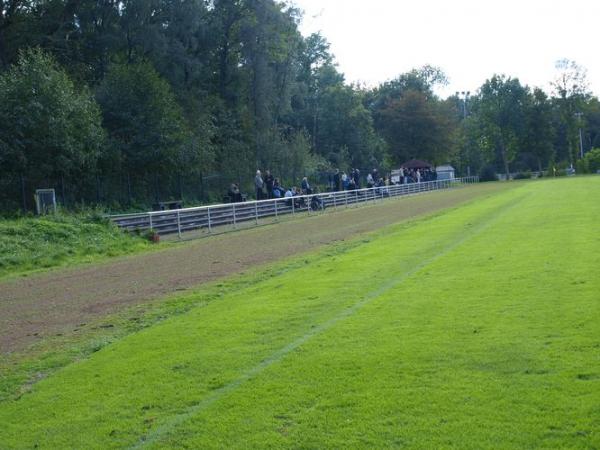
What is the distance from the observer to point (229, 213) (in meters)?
28.5

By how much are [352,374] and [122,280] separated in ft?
29.3

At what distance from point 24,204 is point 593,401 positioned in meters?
23.7

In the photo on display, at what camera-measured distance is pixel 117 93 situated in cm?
3638

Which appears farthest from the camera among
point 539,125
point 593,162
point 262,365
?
point 539,125

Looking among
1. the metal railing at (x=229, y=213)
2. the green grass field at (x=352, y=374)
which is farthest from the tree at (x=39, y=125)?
the green grass field at (x=352, y=374)

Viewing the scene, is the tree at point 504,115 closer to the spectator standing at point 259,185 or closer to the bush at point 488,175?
the bush at point 488,175

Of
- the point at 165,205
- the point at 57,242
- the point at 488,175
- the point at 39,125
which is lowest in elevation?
the point at 57,242

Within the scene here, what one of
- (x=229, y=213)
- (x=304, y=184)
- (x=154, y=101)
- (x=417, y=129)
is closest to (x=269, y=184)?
(x=304, y=184)

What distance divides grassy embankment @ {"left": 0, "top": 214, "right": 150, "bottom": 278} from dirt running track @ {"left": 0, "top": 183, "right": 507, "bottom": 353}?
1.15 meters

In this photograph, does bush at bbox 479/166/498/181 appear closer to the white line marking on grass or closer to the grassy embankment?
the grassy embankment

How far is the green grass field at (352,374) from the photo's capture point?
16.2 feet

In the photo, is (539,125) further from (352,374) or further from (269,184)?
(352,374)

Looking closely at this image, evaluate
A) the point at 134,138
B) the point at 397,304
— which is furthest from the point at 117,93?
the point at 397,304

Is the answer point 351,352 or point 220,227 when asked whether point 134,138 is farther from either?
point 351,352
